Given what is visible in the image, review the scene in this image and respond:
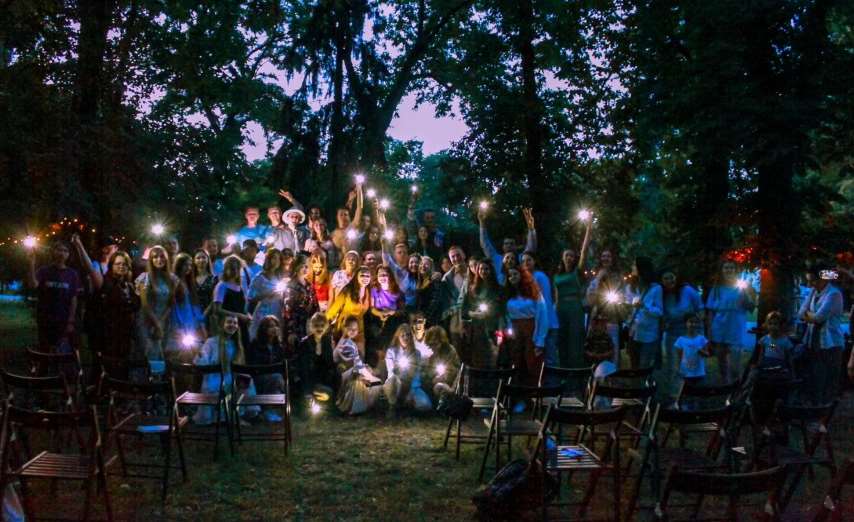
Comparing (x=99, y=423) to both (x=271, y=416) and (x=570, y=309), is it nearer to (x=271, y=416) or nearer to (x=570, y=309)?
(x=271, y=416)

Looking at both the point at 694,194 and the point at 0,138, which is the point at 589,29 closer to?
the point at 694,194

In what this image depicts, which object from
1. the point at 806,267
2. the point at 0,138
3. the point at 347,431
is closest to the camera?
the point at 347,431

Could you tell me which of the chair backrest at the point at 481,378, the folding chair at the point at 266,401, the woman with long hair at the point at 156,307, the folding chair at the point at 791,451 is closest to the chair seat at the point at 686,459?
the folding chair at the point at 791,451

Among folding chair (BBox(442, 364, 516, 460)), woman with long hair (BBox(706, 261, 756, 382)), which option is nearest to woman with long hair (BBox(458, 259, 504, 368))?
folding chair (BBox(442, 364, 516, 460))

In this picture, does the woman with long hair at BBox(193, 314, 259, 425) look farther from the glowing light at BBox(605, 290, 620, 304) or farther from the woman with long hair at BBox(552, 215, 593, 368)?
the glowing light at BBox(605, 290, 620, 304)

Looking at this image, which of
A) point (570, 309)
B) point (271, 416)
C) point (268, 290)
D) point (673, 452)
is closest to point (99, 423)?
point (271, 416)

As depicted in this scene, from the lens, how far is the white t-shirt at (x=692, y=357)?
915 cm

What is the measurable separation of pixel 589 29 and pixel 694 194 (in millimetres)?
5217

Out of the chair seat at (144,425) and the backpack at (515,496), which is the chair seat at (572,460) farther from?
the chair seat at (144,425)

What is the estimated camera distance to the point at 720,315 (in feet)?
33.7

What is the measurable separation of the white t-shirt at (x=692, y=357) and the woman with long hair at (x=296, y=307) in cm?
498

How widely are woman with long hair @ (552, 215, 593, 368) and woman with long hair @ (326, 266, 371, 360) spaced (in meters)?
2.73

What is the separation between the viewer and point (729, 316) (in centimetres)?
1019

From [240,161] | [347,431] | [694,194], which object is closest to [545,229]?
[694,194]
